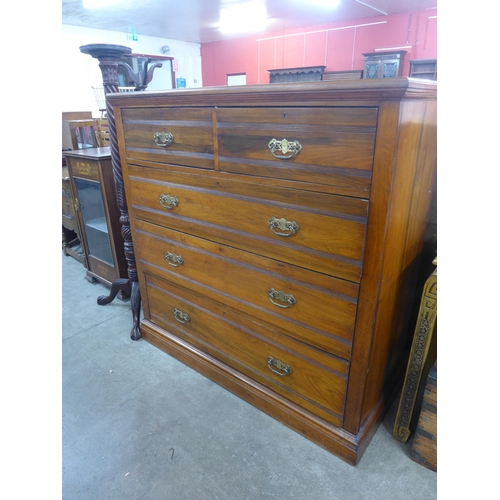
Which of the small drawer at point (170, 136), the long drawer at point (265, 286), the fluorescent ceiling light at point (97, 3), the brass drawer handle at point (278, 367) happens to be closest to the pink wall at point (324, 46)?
the fluorescent ceiling light at point (97, 3)

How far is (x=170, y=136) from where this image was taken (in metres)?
1.33

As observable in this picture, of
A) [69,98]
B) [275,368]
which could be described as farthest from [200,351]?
[69,98]

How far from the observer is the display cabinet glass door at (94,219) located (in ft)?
7.36

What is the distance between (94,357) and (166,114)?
4.14 feet

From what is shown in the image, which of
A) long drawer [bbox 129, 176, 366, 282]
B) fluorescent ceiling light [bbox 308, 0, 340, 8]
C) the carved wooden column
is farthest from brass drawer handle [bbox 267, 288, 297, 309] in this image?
fluorescent ceiling light [bbox 308, 0, 340, 8]

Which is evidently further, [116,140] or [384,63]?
[384,63]

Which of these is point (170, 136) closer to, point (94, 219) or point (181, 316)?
point (181, 316)

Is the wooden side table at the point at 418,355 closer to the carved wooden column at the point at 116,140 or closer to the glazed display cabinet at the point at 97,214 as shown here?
the carved wooden column at the point at 116,140

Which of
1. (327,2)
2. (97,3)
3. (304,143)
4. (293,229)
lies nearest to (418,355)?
(293,229)

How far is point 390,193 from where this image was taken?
897mm

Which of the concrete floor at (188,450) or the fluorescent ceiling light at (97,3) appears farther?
the fluorescent ceiling light at (97,3)

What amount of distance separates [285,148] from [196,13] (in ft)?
23.1

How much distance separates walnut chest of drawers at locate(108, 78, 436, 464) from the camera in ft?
3.03

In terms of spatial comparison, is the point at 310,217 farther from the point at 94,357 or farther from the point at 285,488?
the point at 94,357
